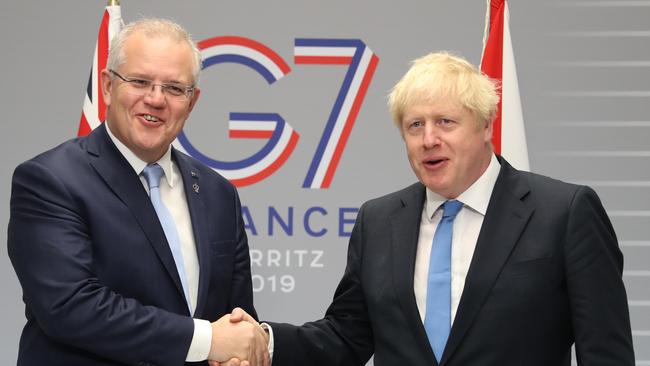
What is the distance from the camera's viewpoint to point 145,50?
2.72 meters

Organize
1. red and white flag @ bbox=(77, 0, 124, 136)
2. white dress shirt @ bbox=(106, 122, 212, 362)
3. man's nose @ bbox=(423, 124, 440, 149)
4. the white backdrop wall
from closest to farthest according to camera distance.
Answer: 1. man's nose @ bbox=(423, 124, 440, 149)
2. white dress shirt @ bbox=(106, 122, 212, 362)
3. red and white flag @ bbox=(77, 0, 124, 136)
4. the white backdrop wall

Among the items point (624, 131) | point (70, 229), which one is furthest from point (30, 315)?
point (624, 131)

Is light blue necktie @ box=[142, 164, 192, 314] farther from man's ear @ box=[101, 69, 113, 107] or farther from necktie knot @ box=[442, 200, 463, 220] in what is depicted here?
necktie knot @ box=[442, 200, 463, 220]

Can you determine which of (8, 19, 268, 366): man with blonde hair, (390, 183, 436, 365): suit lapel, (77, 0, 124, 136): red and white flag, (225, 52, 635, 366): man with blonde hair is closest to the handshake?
(8, 19, 268, 366): man with blonde hair

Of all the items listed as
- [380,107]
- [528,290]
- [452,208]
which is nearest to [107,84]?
[452,208]

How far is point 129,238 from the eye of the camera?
8.53ft

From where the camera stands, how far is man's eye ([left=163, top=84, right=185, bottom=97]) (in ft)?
9.00

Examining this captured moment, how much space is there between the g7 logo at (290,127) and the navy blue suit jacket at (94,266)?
2.17 metres

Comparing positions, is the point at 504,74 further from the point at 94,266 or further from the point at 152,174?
Result: the point at 94,266

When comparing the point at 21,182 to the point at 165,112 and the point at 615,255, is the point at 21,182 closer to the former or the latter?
the point at 165,112

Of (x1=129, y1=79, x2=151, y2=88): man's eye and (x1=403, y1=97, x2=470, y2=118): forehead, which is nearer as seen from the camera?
(x1=403, y1=97, x2=470, y2=118): forehead

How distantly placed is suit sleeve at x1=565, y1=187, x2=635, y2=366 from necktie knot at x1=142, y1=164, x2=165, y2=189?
1.20 meters

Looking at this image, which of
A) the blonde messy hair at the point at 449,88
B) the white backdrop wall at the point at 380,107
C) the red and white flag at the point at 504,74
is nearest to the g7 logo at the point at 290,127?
the white backdrop wall at the point at 380,107

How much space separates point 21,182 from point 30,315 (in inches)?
15.5
